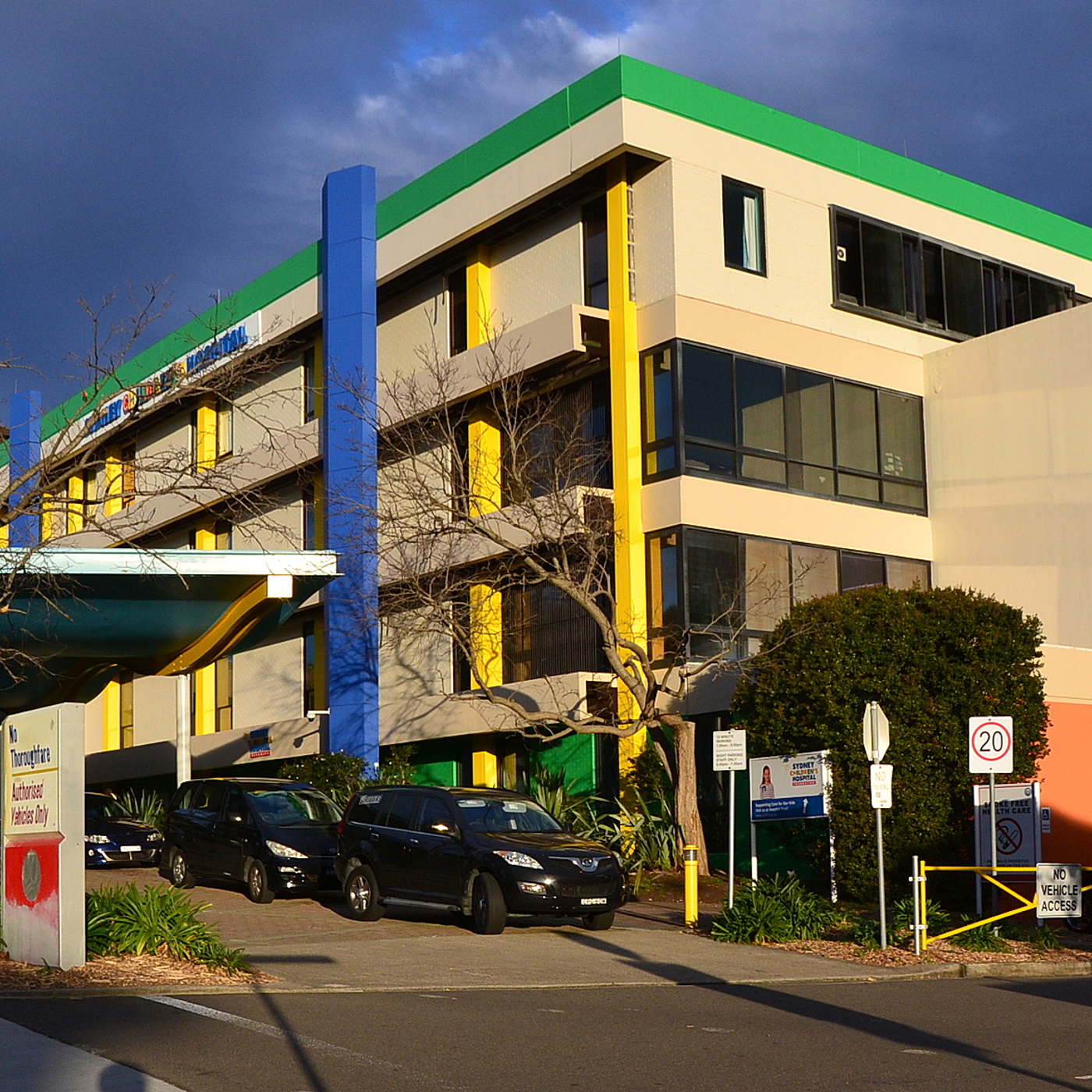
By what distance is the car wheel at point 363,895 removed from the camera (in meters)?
19.2

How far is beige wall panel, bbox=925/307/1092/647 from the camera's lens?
1090 inches

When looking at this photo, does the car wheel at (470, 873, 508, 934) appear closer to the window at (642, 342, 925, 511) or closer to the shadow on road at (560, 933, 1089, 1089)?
the shadow on road at (560, 933, 1089, 1089)

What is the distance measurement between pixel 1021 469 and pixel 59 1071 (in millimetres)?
23208

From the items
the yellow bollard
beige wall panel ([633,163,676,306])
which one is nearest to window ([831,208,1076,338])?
Result: beige wall panel ([633,163,676,306])

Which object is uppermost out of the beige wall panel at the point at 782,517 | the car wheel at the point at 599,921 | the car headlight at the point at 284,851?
the beige wall panel at the point at 782,517

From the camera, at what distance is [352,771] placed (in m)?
29.7

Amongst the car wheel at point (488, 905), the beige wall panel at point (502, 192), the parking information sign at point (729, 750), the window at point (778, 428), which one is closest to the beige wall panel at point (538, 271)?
the beige wall panel at point (502, 192)

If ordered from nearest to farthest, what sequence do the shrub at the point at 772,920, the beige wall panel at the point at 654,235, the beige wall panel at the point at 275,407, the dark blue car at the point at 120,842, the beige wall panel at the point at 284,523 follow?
the shrub at the point at 772,920
the beige wall panel at the point at 654,235
the dark blue car at the point at 120,842
the beige wall panel at the point at 284,523
the beige wall panel at the point at 275,407

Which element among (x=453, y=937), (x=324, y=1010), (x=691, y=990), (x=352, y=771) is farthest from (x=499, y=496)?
(x=324, y=1010)

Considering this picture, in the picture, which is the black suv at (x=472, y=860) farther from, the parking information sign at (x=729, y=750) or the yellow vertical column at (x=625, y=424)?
the yellow vertical column at (x=625, y=424)

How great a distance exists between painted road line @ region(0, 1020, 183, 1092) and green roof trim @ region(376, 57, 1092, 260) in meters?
21.0

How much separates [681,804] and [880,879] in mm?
7329

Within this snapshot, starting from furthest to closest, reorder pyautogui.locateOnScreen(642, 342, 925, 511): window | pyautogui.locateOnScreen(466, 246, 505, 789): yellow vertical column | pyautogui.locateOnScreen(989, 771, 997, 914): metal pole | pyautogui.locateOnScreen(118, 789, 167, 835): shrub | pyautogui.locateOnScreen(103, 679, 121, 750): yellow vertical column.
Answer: pyautogui.locateOnScreen(103, 679, 121, 750): yellow vertical column
pyautogui.locateOnScreen(118, 789, 167, 835): shrub
pyautogui.locateOnScreen(466, 246, 505, 789): yellow vertical column
pyautogui.locateOnScreen(642, 342, 925, 511): window
pyautogui.locateOnScreen(989, 771, 997, 914): metal pole

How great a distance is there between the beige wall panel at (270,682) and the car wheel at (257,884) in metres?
14.6
